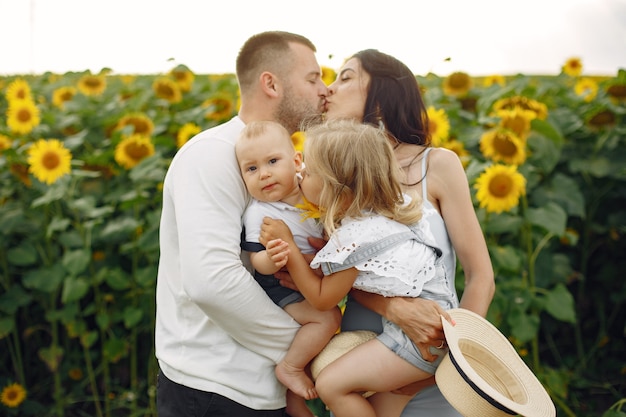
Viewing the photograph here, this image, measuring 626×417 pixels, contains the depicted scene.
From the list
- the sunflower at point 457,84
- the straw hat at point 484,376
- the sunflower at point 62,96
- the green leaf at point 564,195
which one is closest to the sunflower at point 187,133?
the sunflower at point 62,96

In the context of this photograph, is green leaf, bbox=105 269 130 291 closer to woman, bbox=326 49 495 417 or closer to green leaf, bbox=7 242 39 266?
green leaf, bbox=7 242 39 266

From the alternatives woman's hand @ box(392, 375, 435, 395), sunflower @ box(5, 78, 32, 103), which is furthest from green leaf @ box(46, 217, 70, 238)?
woman's hand @ box(392, 375, 435, 395)

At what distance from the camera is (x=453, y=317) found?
2.07m

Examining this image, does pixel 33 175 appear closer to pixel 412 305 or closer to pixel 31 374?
pixel 31 374

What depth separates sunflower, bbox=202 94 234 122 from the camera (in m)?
4.43

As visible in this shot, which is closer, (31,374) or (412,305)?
(412,305)

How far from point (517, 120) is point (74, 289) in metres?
2.45

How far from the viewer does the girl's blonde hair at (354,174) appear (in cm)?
207

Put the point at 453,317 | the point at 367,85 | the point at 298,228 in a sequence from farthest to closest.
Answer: the point at 367,85
the point at 298,228
the point at 453,317

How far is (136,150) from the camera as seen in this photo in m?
4.03

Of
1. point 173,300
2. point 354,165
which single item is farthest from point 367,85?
point 173,300

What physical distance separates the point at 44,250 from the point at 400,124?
2.49 m

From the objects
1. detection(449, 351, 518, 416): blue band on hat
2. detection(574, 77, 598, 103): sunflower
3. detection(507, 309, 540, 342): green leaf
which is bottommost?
detection(507, 309, 540, 342): green leaf

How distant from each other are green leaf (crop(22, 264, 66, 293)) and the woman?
203 centimetres
